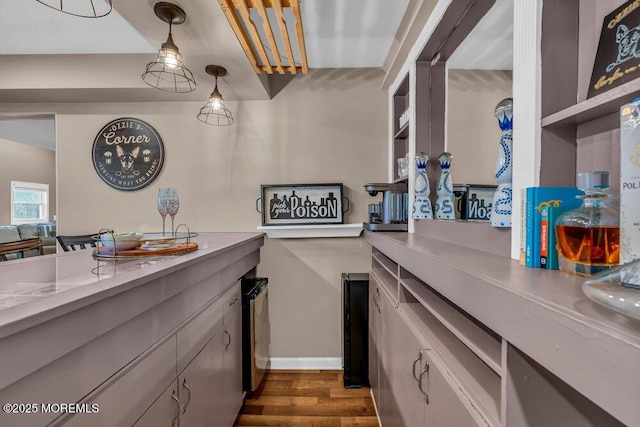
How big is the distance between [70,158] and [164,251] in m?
2.20

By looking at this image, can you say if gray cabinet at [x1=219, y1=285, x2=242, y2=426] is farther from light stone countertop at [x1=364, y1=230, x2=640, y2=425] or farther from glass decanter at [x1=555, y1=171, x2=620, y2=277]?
glass decanter at [x1=555, y1=171, x2=620, y2=277]

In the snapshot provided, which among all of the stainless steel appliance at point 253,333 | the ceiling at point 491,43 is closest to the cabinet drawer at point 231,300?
the stainless steel appliance at point 253,333

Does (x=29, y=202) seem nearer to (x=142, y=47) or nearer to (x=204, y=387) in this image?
(x=142, y=47)

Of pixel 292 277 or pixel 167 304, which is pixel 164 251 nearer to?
pixel 167 304

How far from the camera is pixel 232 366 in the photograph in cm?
178

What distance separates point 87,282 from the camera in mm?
832

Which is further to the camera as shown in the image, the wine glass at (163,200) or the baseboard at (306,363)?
the baseboard at (306,363)

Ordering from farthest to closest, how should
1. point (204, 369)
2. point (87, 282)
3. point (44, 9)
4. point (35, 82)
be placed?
point (35, 82)
point (44, 9)
point (204, 369)
point (87, 282)

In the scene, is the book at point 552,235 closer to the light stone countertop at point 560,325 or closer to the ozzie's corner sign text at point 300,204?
the light stone countertop at point 560,325

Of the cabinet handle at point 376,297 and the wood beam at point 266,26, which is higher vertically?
the wood beam at point 266,26

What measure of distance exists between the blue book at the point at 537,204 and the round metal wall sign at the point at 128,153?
2740mm

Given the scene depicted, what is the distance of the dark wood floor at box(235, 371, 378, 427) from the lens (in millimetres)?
1901

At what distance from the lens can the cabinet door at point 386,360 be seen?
1.46 m

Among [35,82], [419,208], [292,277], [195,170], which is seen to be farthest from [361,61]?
[35,82]
